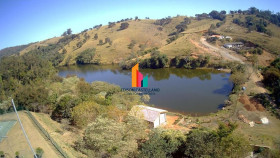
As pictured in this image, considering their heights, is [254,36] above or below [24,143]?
above

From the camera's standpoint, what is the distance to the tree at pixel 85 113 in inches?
696

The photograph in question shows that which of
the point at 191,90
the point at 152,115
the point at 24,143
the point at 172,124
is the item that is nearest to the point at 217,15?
the point at 191,90

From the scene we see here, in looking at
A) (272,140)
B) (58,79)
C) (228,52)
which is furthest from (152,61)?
(272,140)

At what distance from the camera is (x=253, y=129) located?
19641mm

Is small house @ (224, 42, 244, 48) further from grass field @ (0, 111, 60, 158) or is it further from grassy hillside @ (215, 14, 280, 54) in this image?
grass field @ (0, 111, 60, 158)

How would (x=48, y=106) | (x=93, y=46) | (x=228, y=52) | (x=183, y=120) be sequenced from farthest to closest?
(x=93, y=46) < (x=228, y=52) < (x=48, y=106) < (x=183, y=120)

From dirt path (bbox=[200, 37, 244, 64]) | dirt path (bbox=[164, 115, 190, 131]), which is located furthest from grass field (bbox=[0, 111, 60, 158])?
dirt path (bbox=[200, 37, 244, 64])

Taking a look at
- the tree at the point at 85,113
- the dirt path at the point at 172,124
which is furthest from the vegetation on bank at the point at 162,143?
the dirt path at the point at 172,124

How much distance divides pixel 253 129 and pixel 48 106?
26.0m

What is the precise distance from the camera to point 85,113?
17719mm

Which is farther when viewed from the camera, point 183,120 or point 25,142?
point 183,120

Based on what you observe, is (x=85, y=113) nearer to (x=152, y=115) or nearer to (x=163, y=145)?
(x=152, y=115)

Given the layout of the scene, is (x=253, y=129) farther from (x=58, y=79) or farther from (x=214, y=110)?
(x=58, y=79)

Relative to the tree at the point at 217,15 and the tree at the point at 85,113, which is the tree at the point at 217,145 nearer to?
the tree at the point at 85,113
